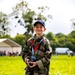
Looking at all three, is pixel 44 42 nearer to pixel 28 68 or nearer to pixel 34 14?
pixel 28 68

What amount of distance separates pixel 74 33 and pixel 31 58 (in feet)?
433

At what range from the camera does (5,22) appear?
242 feet

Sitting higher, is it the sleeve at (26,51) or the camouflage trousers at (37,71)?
the sleeve at (26,51)

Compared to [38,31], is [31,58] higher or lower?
lower

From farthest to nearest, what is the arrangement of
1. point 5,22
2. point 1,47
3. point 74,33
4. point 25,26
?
point 74,33, point 1,47, point 5,22, point 25,26

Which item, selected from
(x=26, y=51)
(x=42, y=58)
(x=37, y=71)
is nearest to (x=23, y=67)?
(x=26, y=51)

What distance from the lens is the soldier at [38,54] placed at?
5.93m

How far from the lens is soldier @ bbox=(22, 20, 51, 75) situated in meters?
5.93

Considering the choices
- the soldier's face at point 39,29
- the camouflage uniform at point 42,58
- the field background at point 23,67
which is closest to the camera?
the camouflage uniform at point 42,58

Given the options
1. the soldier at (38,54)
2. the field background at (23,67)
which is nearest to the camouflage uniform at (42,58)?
the soldier at (38,54)

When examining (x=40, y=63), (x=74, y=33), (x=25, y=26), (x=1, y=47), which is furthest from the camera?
(x=74, y=33)

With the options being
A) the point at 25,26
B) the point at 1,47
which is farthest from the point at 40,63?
the point at 1,47

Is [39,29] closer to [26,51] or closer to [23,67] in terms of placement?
[26,51]

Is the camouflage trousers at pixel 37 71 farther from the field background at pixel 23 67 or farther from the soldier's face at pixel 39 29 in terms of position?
the field background at pixel 23 67
